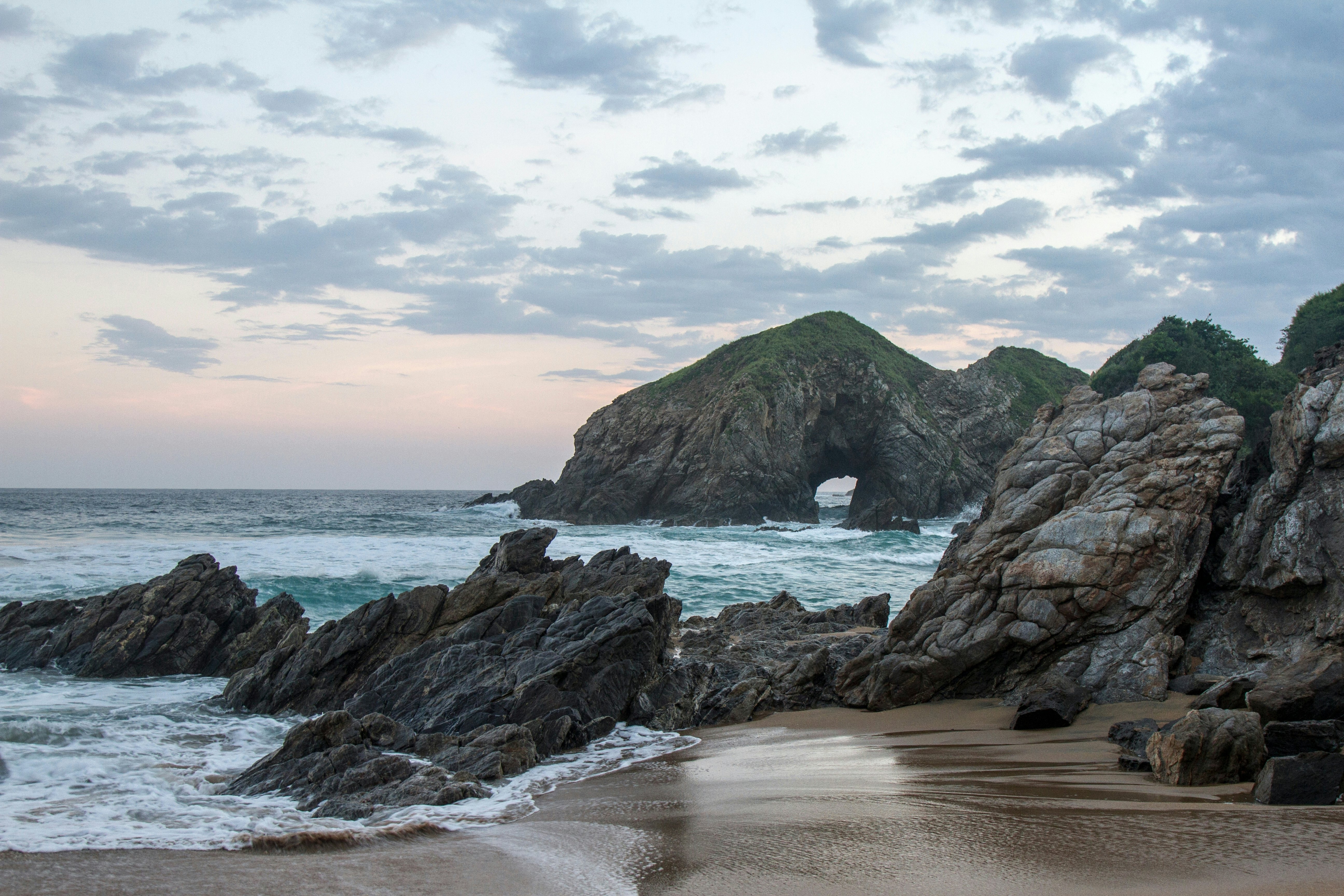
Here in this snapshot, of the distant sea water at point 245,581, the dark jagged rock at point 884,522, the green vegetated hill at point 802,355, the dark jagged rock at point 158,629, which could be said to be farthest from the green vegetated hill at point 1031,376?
the dark jagged rock at point 158,629

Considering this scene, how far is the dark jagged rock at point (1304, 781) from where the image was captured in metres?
4.89

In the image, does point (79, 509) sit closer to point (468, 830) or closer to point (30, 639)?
point (30, 639)

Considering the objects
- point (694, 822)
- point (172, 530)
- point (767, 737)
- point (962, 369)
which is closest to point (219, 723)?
point (767, 737)

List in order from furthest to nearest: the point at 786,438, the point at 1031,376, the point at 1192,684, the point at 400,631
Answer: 1. the point at 1031,376
2. the point at 786,438
3. the point at 400,631
4. the point at 1192,684

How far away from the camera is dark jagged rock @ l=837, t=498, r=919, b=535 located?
4844cm

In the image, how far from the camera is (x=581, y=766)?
27.7 ft

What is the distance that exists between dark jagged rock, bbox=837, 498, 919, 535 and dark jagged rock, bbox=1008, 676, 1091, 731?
39.3 m

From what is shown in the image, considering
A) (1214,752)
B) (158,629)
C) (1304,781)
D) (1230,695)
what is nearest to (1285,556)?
(1230,695)

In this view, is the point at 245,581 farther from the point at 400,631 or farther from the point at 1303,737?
the point at 1303,737

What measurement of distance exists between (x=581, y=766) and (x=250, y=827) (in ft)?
10.6

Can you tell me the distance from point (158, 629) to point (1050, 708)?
599 inches

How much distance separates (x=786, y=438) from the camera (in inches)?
2356

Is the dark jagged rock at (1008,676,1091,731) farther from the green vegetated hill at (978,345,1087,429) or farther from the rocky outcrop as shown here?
the green vegetated hill at (978,345,1087,429)

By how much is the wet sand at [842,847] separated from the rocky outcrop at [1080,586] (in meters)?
3.11
